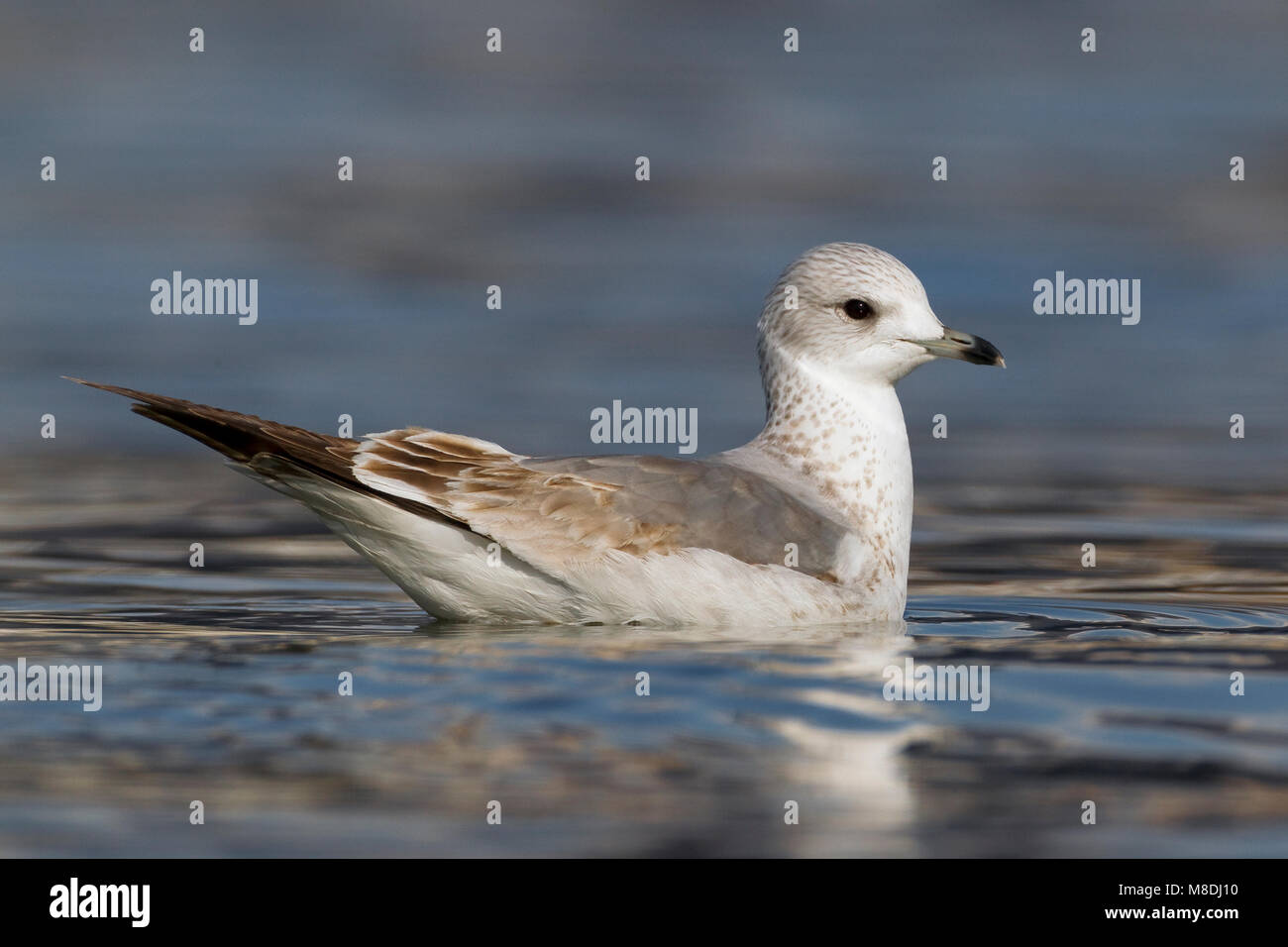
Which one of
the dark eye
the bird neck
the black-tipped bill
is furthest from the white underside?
the dark eye

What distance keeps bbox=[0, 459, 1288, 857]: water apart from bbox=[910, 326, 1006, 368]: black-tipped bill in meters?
1.13

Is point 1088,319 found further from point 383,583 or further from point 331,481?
point 331,481

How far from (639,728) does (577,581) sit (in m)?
1.79

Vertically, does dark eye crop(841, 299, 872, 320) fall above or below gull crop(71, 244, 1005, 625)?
above

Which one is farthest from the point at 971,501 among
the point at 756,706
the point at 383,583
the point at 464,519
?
the point at 756,706

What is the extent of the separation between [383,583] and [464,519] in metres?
2.16

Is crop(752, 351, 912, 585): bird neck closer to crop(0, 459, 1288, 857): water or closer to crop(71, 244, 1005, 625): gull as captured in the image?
crop(71, 244, 1005, 625): gull

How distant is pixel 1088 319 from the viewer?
20406mm

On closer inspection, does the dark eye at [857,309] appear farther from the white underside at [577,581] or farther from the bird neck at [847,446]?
the white underside at [577,581]

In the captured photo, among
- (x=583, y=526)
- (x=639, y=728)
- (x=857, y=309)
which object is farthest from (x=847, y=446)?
(x=639, y=728)

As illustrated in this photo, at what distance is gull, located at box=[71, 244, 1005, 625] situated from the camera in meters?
8.87

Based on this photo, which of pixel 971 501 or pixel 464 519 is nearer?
pixel 464 519
